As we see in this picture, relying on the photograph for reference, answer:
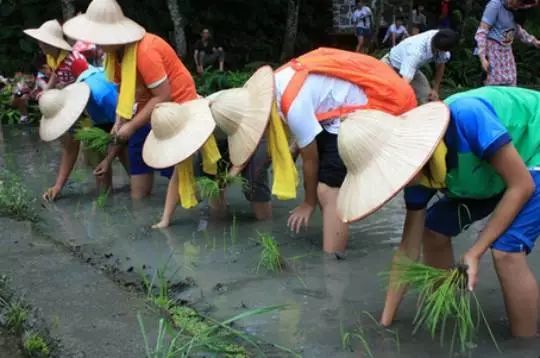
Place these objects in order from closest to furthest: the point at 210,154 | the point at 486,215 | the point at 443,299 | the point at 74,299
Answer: the point at 443,299 < the point at 486,215 < the point at 74,299 < the point at 210,154

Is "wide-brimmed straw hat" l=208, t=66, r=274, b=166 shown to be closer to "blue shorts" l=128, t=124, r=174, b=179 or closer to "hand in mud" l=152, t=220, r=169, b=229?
"hand in mud" l=152, t=220, r=169, b=229

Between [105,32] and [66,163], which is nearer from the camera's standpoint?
[105,32]

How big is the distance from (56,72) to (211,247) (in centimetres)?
270

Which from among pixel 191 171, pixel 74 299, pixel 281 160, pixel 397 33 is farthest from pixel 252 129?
pixel 397 33

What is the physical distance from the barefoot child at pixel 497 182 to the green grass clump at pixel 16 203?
2.90 m

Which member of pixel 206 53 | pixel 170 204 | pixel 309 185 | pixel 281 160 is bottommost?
pixel 206 53

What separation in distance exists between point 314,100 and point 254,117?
32 cm

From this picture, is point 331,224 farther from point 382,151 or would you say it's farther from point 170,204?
point 382,151

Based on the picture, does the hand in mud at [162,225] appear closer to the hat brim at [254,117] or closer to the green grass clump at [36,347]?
the hat brim at [254,117]

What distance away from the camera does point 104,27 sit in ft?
17.7

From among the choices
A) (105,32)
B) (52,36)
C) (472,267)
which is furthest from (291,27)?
(472,267)

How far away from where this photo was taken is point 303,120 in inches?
160

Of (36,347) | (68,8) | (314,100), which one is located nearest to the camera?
(36,347)

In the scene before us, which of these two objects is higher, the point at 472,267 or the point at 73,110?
the point at 472,267
